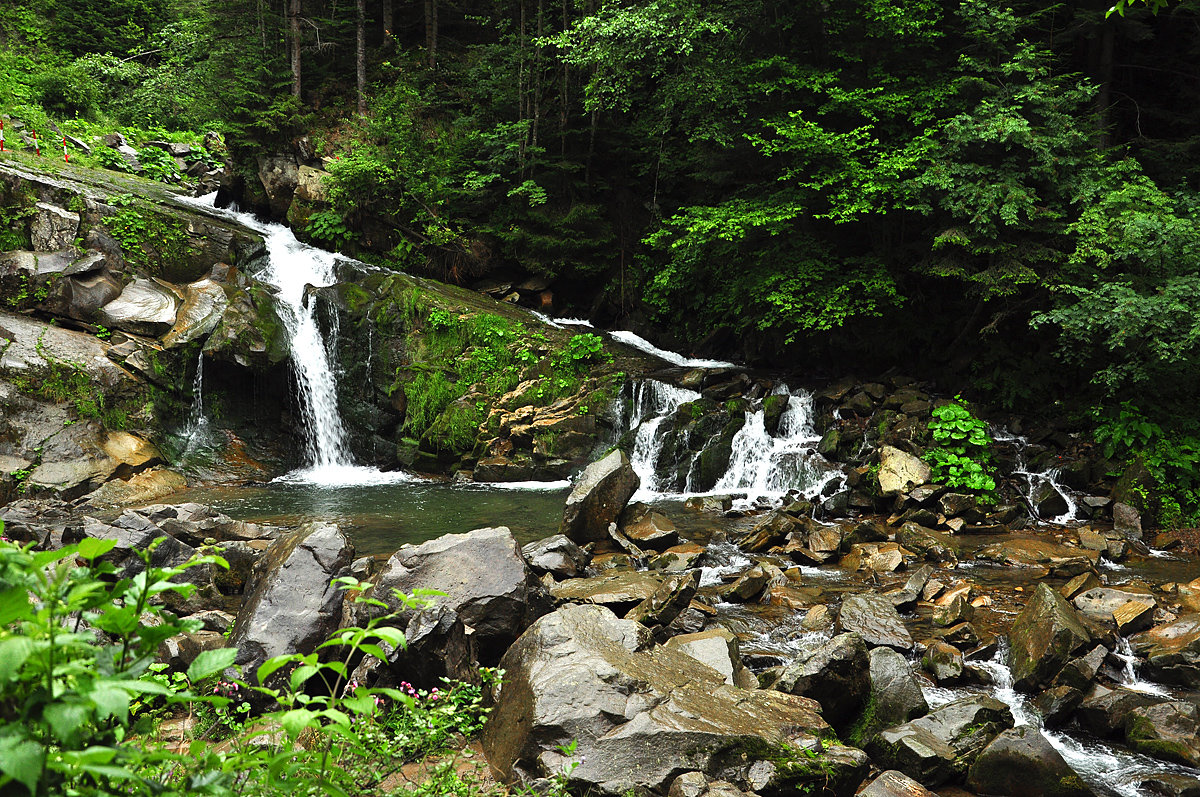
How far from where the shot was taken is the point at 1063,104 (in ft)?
38.8

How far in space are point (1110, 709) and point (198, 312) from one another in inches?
629

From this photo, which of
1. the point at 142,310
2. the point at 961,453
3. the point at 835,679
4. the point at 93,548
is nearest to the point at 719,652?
the point at 835,679

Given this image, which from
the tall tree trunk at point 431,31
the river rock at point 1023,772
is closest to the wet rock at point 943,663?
the river rock at point 1023,772

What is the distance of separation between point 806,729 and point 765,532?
224 inches

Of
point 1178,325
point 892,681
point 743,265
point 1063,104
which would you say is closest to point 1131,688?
point 892,681

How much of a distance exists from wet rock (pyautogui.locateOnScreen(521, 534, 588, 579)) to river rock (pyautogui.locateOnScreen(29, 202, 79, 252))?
12393mm

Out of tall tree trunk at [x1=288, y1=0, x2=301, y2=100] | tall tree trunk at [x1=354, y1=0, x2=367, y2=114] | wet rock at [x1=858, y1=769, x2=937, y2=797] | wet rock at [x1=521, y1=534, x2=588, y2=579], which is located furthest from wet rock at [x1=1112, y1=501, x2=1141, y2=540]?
tall tree trunk at [x1=288, y1=0, x2=301, y2=100]

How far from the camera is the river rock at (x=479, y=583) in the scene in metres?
5.26

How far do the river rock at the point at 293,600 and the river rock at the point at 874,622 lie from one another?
4.49 meters

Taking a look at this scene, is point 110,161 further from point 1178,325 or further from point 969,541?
point 1178,325

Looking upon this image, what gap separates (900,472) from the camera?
1138 cm

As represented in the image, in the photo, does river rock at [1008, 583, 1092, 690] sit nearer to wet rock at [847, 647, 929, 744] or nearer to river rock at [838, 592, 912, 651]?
river rock at [838, 592, 912, 651]

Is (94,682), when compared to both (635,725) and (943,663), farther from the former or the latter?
(943,663)

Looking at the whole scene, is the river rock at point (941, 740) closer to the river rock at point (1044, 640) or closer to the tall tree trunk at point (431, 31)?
the river rock at point (1044, 640)
